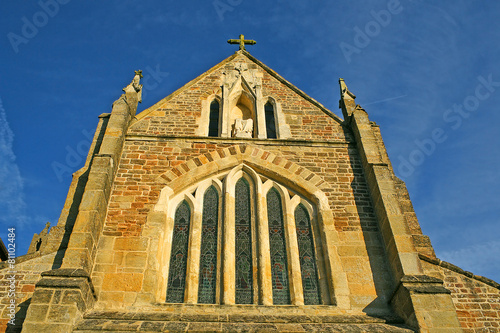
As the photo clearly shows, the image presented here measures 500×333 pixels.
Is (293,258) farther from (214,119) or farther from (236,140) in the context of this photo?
(214,119)

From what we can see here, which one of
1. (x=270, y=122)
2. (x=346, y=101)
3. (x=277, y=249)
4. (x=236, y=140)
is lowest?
(x=277, y=249)

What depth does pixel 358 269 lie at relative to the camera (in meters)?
9.32

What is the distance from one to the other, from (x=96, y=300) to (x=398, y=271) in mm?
5548

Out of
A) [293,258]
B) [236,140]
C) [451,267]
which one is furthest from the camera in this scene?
[236,140]

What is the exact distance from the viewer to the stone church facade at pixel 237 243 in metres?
8.04

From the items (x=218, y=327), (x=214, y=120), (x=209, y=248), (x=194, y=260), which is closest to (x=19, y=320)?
(x=194, y=260)

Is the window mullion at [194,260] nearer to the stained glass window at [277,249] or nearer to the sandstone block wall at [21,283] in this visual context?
the stained glass window at [277,249]

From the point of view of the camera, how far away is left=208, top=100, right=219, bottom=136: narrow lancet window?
13.2 metres

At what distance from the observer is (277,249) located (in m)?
9.82

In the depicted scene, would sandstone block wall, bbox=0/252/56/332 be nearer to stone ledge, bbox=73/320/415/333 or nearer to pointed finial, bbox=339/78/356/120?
stone ledge, bbox=73/320/415/333

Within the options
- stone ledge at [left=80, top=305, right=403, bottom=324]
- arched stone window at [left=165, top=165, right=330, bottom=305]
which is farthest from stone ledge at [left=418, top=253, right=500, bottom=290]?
arched stone window at [left=165, top=165, right=330, bottom=305]

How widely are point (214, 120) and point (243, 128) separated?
1.04 meters

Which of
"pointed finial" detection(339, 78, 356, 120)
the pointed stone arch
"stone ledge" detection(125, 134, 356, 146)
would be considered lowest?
the pointed stone arch

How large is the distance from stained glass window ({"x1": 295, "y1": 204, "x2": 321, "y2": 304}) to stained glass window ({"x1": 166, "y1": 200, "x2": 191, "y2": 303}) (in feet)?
7.72
